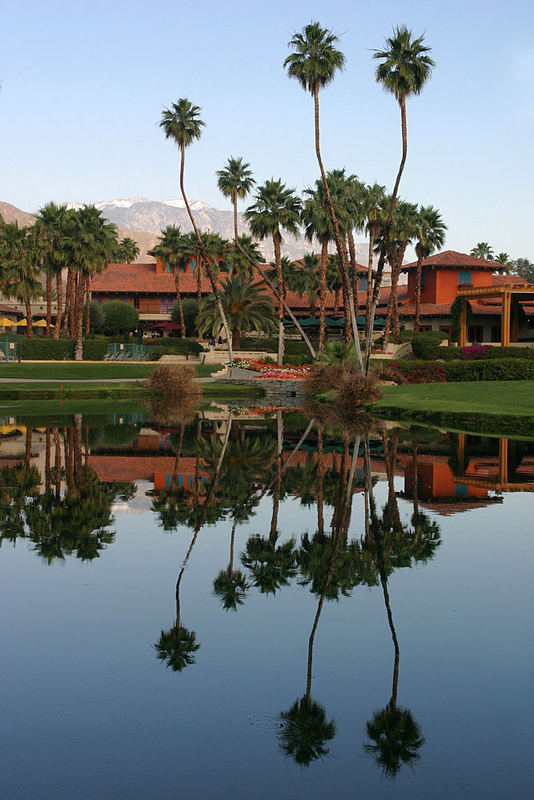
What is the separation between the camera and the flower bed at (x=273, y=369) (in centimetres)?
4522

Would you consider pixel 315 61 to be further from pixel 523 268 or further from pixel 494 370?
pixel 523 268

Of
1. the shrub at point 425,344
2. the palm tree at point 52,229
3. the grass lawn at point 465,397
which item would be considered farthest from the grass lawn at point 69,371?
the shrub at point 425,344

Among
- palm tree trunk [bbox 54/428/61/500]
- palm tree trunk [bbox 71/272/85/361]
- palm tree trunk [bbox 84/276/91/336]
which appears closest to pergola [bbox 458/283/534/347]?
palm tree trunk [bbox 71/272/85/361]

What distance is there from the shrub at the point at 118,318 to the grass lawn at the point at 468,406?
144 feet

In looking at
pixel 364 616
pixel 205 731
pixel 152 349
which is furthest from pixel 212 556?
pixel 152 349

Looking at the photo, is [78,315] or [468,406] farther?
[78,315]

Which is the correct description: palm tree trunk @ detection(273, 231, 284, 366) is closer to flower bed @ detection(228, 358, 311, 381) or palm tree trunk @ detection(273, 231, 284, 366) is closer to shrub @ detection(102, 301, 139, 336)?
flower bed @ detection(228, 358, 311, 381)

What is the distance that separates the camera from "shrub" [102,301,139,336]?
252 feet

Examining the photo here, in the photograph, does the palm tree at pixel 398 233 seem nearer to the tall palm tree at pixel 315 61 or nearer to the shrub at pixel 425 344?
the shrub at pixel 425 344

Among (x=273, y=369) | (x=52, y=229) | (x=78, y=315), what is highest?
(x=52, y=229)

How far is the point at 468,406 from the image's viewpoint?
2973cm

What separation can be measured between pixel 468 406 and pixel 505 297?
22889mm

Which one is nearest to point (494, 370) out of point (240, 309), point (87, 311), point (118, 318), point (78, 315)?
point (240, 309)

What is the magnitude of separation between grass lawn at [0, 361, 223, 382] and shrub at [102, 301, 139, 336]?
83.1ft
